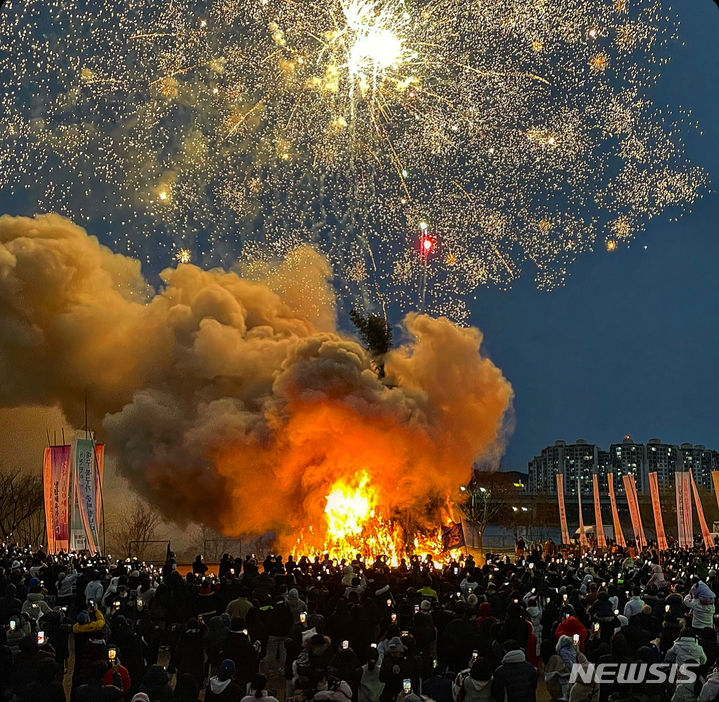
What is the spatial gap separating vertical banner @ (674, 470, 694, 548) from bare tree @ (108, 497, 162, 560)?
79.8ft

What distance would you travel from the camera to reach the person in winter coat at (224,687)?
8367 mm

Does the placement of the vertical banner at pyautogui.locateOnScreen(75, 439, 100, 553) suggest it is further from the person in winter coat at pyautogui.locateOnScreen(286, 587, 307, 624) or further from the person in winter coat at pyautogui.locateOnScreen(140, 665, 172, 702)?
the person in winter coat at pyautogui.locateOnScreen(140, 665, 172, 702)

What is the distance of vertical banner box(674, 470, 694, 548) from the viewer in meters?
37.2

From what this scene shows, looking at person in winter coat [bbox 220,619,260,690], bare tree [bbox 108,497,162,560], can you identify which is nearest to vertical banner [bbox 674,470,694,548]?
bare tree [bbox 108,497,162,560]

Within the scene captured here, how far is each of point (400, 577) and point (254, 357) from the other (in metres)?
19.7

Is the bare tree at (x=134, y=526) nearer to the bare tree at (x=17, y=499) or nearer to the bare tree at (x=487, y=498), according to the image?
the bare tree at (x=17, y=499)

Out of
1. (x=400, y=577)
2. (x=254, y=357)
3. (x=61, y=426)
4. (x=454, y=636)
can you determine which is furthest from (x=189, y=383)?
(x=454, y=636)

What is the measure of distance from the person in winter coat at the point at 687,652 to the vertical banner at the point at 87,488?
21314 mm

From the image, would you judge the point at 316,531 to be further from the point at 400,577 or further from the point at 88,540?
the point at 400,577

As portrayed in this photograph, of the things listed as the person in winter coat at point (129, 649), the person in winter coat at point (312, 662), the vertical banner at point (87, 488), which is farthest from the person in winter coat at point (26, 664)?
the vertical banner at point (87, 488)

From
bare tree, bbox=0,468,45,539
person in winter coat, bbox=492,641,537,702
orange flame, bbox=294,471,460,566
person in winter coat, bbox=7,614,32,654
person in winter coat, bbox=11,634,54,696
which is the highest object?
bare tree, bbox=0,468,45,539

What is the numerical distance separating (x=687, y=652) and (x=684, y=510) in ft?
99.3

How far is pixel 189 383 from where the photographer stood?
37.0 meters

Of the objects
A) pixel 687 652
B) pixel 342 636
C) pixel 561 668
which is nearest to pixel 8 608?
pixel 342 636
